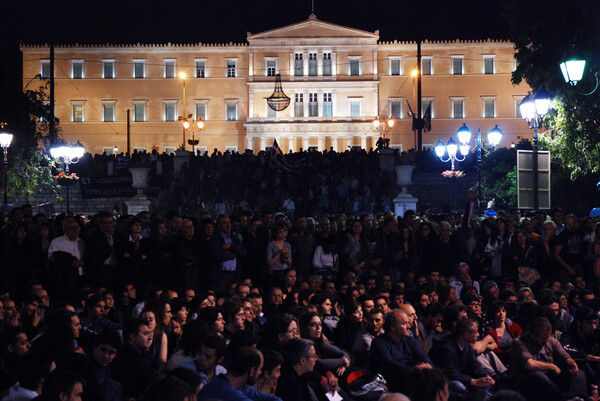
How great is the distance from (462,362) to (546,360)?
2.51 ft

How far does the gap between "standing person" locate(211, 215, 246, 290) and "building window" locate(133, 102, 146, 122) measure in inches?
1943

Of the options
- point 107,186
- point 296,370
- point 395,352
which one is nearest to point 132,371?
point 296,370

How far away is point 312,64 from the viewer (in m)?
59.5

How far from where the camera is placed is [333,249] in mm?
11766

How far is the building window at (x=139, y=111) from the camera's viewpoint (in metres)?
59.4

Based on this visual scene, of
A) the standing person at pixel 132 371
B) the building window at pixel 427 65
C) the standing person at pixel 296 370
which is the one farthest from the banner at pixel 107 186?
the building window at pixel 427 65

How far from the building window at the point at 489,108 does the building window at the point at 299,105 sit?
39.3 feet

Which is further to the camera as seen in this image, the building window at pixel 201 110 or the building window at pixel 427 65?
the building window at pixel 201 110

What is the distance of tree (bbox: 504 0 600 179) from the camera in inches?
723

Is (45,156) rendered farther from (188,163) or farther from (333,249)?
(333,249)

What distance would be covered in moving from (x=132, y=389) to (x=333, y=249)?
17.7 ft

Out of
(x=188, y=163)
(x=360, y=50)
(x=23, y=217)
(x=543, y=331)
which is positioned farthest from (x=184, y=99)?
(x=543, y=331)

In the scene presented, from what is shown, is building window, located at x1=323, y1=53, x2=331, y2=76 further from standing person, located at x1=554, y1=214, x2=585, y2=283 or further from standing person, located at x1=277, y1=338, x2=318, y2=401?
standing person, located at x1=277, y1=338, x2=318, y2=401

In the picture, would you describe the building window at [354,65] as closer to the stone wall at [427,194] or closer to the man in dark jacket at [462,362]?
the stone wall at [427,194]
